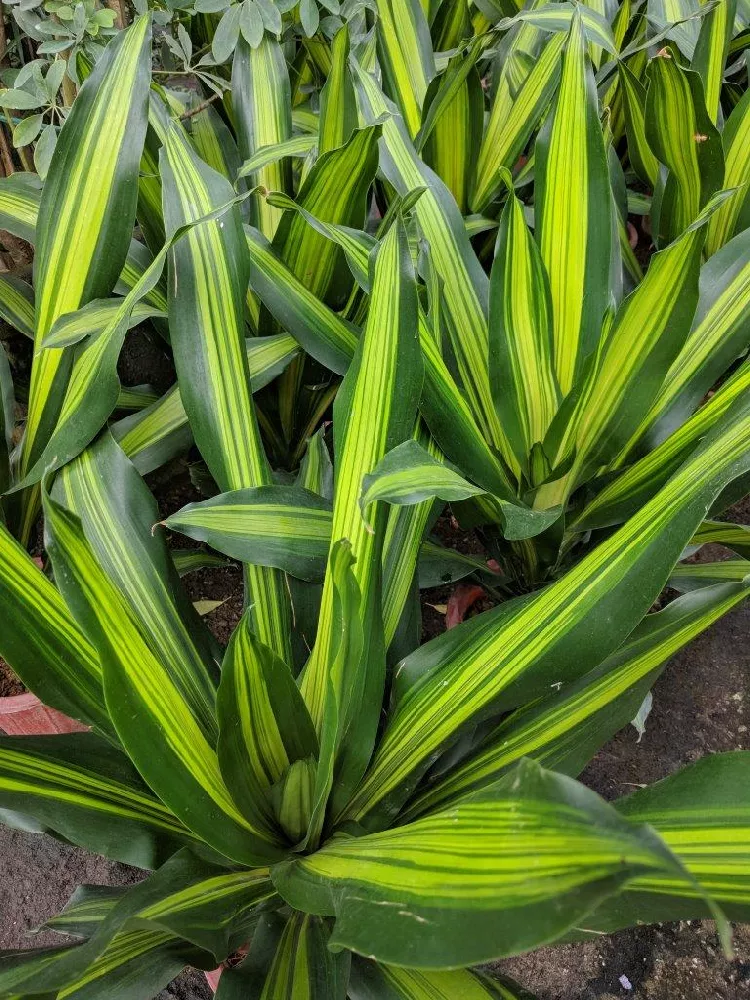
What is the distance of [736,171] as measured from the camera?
1144 mm

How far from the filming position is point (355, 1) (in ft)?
3.88

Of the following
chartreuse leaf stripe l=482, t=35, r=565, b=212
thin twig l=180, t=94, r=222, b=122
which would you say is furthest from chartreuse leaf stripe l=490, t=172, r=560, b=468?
thin twig l=180, t=94, r=222, b=122

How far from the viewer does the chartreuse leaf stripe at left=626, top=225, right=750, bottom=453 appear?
92cm

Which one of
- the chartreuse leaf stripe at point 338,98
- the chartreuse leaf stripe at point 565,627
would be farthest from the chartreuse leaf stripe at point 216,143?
the chartreuse leaf stripe at point 565,627

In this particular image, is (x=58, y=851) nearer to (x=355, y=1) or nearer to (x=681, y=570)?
(x=681, y=570)

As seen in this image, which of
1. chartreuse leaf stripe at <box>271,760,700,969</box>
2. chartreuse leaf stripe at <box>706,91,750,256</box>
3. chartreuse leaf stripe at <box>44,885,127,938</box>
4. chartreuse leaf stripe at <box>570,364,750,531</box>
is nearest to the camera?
chartreuse leaf stripe at <box>271,760,700,969</box>

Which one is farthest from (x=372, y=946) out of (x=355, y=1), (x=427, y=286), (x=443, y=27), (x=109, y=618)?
(x=443, y=27)

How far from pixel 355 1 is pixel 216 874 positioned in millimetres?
1159

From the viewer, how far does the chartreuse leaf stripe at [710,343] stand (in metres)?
0.92

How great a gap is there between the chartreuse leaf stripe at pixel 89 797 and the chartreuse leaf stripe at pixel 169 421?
0.35 metres

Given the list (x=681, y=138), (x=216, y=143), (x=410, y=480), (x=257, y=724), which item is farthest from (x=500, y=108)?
(x=257, y=724)

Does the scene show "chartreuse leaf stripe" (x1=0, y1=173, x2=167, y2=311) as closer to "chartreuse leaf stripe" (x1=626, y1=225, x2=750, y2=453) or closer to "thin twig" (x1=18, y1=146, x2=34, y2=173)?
"thin twig" (x1=18, y1=146, x2=34, y2=173)

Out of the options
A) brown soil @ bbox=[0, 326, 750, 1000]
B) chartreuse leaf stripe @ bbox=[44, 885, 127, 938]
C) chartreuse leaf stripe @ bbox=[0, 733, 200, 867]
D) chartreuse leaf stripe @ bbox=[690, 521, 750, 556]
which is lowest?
brown soil @ bbox=[0, 326, 750, 1000]

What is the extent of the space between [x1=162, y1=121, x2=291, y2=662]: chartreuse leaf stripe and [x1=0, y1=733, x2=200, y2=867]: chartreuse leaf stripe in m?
0.18
